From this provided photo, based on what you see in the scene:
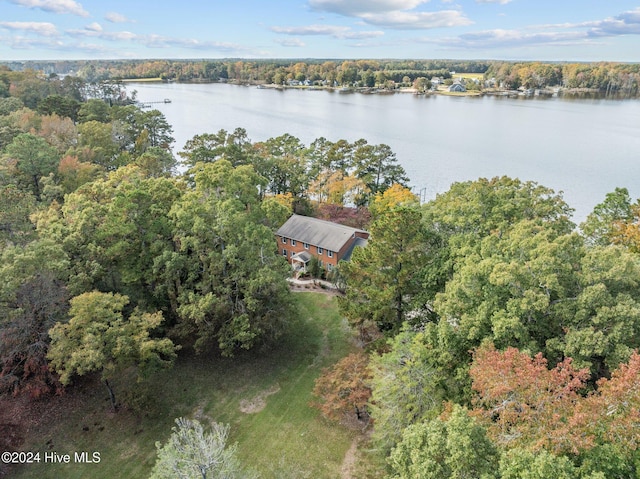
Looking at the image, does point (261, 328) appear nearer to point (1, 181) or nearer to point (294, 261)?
point (294, 261)

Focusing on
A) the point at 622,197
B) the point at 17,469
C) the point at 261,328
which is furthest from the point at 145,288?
the point at 622,197

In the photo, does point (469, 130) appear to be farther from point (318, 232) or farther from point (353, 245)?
point (318, 232)

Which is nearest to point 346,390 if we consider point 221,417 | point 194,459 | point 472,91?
point 221,417

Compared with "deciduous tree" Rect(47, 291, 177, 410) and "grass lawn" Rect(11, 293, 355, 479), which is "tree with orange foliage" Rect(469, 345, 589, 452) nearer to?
"grass lawn" Rect(11, 293, 355, 479)

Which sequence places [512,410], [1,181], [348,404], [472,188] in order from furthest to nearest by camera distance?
[1,181], [472,188], [348,404], [512,410]

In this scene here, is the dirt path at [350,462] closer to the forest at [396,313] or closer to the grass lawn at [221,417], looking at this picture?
the grass lawn at [221,417]

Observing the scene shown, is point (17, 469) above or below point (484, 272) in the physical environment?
below

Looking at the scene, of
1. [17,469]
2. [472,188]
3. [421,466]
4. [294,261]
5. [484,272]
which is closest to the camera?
[421,466]
